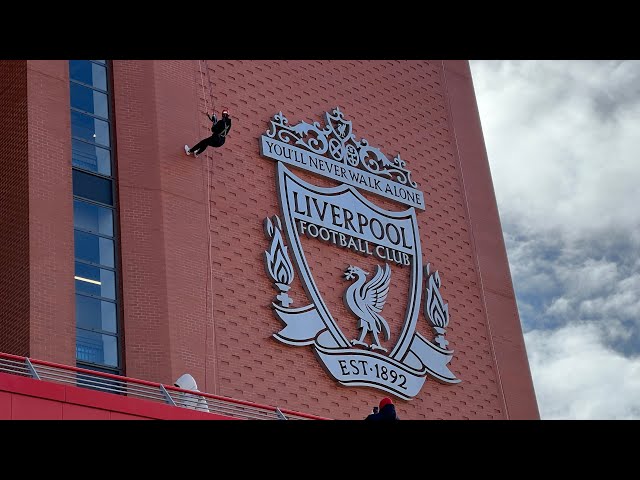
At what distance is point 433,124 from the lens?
34.5 metres

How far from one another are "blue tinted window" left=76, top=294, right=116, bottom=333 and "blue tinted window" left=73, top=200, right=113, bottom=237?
5.28 feet

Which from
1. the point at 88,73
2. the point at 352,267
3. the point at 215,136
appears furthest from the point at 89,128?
the point at 352,267

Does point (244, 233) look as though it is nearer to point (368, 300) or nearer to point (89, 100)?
point (368, 300)

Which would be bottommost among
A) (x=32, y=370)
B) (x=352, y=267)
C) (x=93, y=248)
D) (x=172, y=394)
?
(x=32, y=370)

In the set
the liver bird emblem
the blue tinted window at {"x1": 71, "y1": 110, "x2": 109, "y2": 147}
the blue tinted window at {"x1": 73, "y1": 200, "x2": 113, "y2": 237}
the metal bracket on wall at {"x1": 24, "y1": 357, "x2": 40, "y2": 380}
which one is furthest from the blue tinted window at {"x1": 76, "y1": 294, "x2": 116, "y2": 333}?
the metal bracket on wall at {"x1": 24, "y1": 357, "x2": 40, "y2": 380}

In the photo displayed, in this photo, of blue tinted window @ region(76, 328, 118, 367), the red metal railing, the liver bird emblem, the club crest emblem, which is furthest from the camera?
the liver bird emblem

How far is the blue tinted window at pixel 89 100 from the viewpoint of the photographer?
26.1m

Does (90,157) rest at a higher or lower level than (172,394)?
higher

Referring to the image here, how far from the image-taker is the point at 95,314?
79.2 feet

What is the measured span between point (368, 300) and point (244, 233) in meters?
3.70

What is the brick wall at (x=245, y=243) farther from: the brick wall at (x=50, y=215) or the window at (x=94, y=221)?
the brick wall at (x=50, y=215)

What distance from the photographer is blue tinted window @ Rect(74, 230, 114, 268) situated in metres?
24.5

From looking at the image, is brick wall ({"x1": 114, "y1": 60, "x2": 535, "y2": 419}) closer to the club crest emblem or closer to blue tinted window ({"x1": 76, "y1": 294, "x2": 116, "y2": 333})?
the club crest emblem
